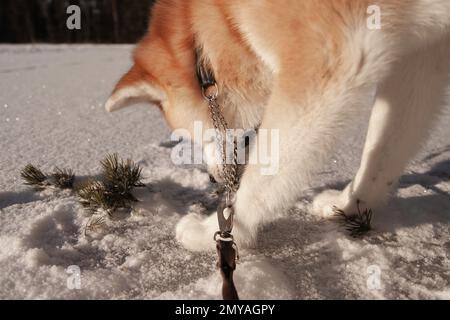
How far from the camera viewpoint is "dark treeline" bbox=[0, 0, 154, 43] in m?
16.9

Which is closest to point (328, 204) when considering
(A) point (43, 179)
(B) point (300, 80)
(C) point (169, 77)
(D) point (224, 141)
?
(D) point (224, 141)

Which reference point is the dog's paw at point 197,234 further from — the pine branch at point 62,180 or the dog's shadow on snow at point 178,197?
the pine branch at point 62,180

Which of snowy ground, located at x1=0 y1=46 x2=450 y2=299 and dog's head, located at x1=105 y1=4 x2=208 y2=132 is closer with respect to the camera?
snowy ground, located at x1=0 y1=46 x2=450 y2=299

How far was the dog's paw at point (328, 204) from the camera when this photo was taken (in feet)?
5.49

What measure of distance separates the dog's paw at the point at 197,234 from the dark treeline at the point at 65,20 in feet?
54.5

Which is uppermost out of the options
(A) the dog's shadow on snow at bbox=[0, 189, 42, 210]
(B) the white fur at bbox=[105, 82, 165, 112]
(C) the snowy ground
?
(B) the white fur at bbox=[105, 82, 165, 112]

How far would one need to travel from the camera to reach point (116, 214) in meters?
1.67

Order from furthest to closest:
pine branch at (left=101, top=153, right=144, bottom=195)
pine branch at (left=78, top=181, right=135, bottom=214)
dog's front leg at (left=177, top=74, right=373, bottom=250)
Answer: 1. pine branch at (left=101, top=153, right=144, bottom=195)
2. pine branch at (left=78, top=181, right=135, bottom=214)
3. dog's front leg at (left=177, top=74, right=373, bottom=250)

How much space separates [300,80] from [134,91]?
30.8 inches

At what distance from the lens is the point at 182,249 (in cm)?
145

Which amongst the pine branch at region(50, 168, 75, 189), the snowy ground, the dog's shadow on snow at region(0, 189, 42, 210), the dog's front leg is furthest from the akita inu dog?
the dog's shadow on snow at region(0, 189, 42, 210)

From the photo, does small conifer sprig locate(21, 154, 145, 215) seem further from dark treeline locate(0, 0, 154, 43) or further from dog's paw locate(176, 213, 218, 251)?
dark treeline locate(0, 0, 154, 43)

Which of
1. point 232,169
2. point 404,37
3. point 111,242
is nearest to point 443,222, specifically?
point 404,37
